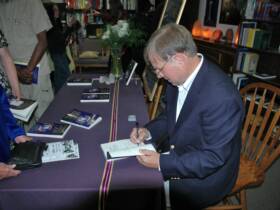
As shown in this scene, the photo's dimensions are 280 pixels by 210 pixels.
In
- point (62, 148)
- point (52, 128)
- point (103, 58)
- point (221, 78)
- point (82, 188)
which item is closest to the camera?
point (82, 188)

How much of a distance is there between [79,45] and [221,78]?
4.49 meters

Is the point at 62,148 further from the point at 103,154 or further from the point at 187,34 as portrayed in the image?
the point at 187,34

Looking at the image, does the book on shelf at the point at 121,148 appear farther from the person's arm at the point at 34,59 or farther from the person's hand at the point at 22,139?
the person's arm at the point at 34,59

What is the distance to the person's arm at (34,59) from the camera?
2445 millimetres

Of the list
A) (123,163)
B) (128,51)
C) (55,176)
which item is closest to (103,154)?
(123,163)

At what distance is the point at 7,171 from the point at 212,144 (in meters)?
0.89

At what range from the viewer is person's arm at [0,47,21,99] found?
5.82ft

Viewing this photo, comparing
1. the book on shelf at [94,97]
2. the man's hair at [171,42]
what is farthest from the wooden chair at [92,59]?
the man's hair at [171,42]

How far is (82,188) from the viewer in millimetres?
1012

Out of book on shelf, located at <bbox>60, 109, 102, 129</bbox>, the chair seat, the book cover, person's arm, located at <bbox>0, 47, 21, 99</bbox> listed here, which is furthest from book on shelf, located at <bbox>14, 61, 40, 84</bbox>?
the chair seat

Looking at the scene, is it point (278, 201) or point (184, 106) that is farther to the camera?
point (278, 201)

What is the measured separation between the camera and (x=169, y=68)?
1.16m

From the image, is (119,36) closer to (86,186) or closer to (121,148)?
(121,148)

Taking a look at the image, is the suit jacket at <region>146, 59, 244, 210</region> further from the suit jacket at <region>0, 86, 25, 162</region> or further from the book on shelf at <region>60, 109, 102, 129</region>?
the suit jacket at <region>0, 86, 25, 162</region>
